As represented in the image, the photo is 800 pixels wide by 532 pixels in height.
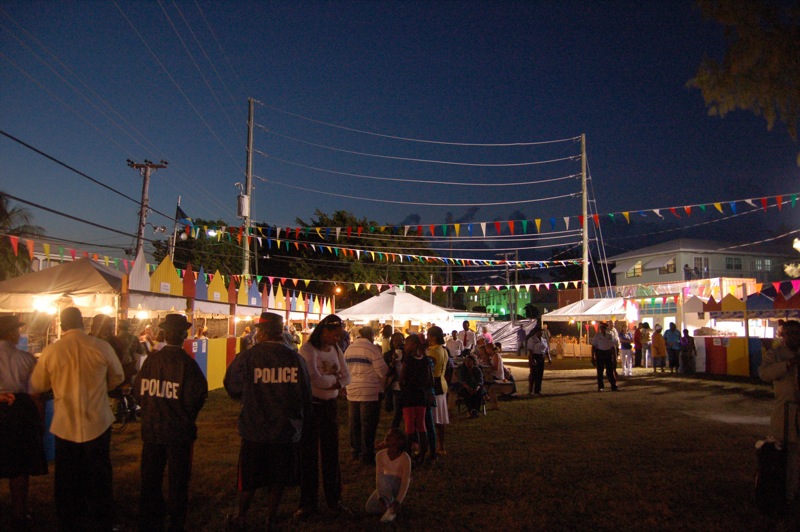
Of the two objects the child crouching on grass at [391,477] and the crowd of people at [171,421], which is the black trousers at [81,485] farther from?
the child crouching on grass at [391,477]

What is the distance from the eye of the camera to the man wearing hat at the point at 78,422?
4.45m

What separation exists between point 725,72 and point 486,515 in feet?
15.0

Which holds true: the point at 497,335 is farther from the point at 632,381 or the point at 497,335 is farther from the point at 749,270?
the point at 749,270

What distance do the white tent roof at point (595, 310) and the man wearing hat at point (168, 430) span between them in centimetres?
2237

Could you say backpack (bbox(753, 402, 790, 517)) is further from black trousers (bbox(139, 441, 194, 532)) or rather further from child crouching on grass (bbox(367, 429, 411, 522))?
black trousers (bbox(139, 441, 194, 532))

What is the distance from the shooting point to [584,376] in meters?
20.1

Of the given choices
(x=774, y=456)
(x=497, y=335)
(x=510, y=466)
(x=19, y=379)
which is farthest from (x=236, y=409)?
(x=497, y=335)

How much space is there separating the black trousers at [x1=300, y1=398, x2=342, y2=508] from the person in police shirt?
1.66ft

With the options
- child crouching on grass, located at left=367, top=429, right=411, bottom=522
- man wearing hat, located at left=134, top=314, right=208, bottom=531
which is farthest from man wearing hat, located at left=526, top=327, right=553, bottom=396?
man wearing hat, located at left=134, top=314, right=208, bottom=531

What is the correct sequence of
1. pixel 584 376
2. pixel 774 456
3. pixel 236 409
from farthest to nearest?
pixel 584 376
pixel 236 409
pixel 774 456

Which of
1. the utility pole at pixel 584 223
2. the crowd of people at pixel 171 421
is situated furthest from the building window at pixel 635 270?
the crowd of people at pixel 171 421

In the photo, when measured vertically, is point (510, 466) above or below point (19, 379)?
below

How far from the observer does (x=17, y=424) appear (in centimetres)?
471

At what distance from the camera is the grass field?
17.0ft
